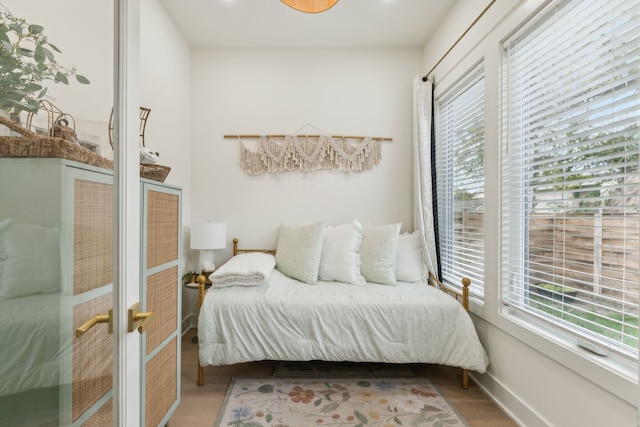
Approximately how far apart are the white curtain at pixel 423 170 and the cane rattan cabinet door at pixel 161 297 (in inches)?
80.1

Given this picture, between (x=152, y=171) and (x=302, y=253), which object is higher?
(x=152, y=171)

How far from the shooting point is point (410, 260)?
2.75m

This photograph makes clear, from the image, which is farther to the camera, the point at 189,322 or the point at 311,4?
the point at 189,322

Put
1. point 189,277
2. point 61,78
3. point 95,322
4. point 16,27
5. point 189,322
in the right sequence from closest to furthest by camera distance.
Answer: point 16,27 < point 61,78 < point 95,322 < point 189,277 < point 189,322

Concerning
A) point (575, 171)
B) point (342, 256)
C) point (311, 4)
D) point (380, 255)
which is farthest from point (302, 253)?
point (575, 171)

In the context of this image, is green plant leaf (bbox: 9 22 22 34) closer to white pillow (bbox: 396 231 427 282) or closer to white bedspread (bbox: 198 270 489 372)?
white bedspread (bbox: 198 270 489 372)

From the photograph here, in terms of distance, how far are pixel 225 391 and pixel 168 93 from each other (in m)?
2.43

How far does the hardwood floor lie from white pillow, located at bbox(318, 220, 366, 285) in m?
0.85

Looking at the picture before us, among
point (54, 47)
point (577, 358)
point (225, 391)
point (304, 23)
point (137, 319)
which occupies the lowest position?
point (225, 391)

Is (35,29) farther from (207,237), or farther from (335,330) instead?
(207,237)

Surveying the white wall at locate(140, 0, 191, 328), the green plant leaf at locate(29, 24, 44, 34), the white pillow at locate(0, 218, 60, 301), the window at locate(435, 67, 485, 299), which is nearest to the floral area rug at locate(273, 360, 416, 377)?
the window at locate(435, 67, 485, 299)

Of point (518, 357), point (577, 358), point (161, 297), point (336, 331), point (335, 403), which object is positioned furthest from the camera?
point (336, 331)

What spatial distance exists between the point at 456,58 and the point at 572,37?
108cm

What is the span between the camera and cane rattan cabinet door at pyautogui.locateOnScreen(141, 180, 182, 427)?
1403 millimetres
